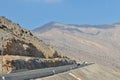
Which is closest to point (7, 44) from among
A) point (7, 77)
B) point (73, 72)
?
point (7, 77)

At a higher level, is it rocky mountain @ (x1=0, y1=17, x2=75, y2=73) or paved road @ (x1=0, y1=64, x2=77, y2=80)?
rocky mountain @ (x1=0, y1=17, x2=75, y2=73)

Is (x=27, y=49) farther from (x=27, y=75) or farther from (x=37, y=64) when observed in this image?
(x=27, y=75)

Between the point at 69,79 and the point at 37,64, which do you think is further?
the point at 69,79

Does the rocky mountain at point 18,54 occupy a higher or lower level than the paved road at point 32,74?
higher

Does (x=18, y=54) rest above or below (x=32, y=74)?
above

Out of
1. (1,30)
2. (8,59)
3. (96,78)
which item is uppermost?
(1,30)

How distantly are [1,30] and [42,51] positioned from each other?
1894cm

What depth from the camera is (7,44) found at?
2569 inches

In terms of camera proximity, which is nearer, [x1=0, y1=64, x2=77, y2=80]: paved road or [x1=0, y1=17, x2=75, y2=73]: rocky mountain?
[x1=0, y1=64, x2=77, y2=80]: paved road

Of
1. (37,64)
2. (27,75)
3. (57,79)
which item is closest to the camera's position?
(27,75)

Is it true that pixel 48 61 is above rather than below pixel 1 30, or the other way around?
below

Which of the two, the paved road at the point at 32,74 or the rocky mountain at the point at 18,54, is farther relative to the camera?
the rocky mountain at the point at 18,54

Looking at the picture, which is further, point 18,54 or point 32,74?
point 18,54

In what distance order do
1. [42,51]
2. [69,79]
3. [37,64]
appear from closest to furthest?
1. [37,64]
2. [69,79]
3. [42,51]
